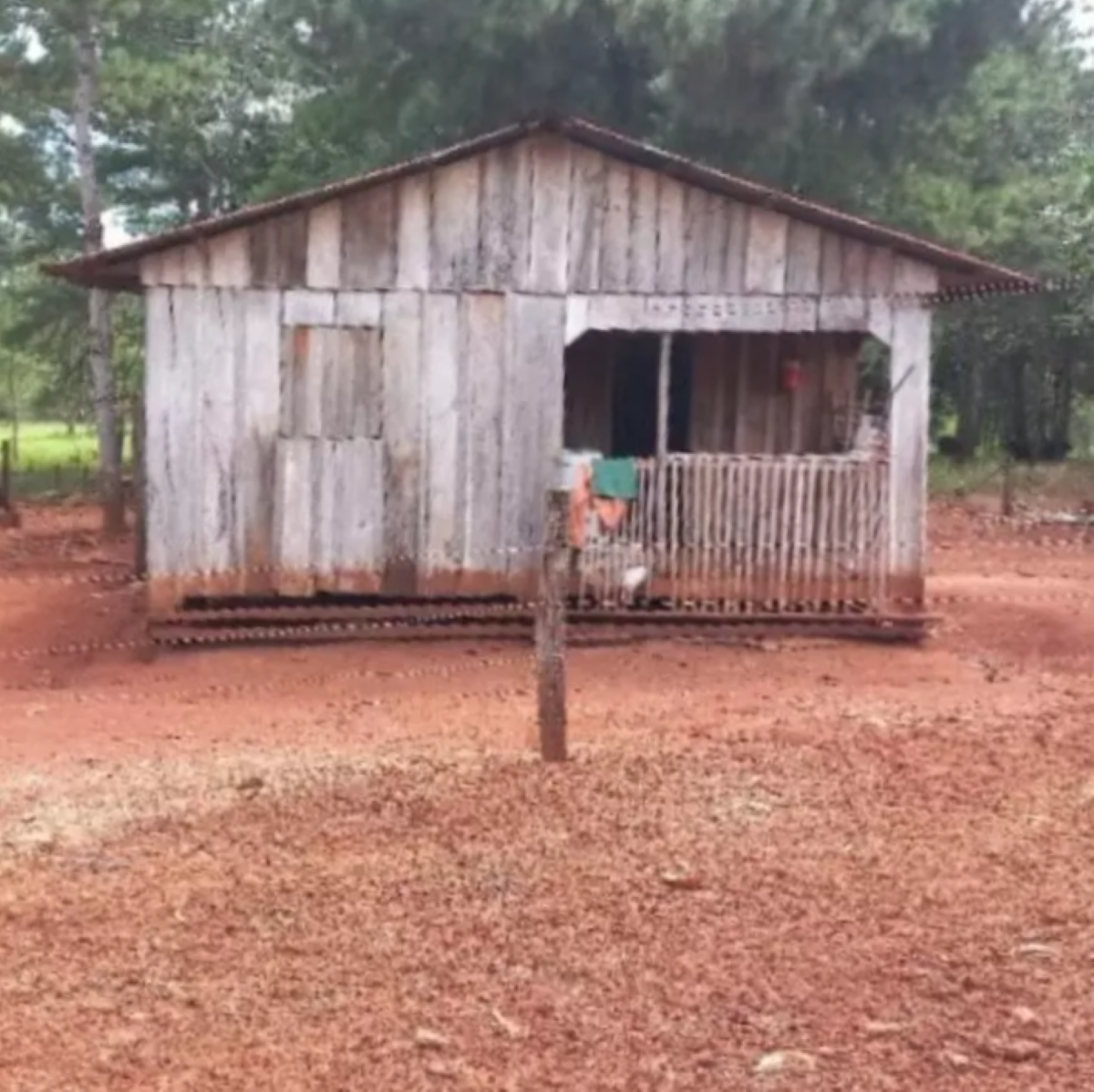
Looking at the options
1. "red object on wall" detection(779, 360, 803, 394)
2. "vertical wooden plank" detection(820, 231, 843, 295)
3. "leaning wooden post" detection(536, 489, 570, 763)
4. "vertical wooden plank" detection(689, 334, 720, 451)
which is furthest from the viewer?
"vertical wooden plank" detection(689, 334, 720, 451)

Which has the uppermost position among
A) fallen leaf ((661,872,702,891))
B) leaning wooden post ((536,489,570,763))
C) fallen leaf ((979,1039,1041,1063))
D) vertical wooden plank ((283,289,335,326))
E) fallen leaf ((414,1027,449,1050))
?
vertical wooden plank ((283,289,335,326))

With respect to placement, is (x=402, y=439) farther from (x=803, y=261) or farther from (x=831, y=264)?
(x=831, y=264)

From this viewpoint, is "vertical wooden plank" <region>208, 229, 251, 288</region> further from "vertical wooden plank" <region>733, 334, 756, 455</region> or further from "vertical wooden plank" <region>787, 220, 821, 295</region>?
"vertical wooden plank" <region>733, 334, 756, 455</region>

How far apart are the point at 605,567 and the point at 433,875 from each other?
25.2ft

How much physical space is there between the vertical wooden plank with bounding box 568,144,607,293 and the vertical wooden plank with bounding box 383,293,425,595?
4.48 ft

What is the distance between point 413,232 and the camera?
1380 cm

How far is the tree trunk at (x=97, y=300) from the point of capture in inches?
901

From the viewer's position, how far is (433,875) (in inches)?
264

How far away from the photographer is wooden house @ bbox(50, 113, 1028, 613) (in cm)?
1373

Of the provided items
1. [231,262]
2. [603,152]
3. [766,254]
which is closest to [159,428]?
[231,262]

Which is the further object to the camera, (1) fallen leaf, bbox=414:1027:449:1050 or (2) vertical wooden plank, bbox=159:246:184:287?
(2) vertical wooden plank, bbox=159:246:184:287

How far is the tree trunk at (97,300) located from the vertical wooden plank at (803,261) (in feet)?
38.2

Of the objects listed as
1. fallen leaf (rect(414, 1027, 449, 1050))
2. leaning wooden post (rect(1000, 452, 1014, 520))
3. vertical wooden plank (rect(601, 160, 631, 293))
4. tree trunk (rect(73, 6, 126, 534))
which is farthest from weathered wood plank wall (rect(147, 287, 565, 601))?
leaning wooden post (rect(1000, 452, 1014, 520))

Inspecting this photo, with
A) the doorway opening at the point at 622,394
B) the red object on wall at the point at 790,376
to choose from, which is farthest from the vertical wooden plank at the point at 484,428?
the red object on wall at the point at 790,376
